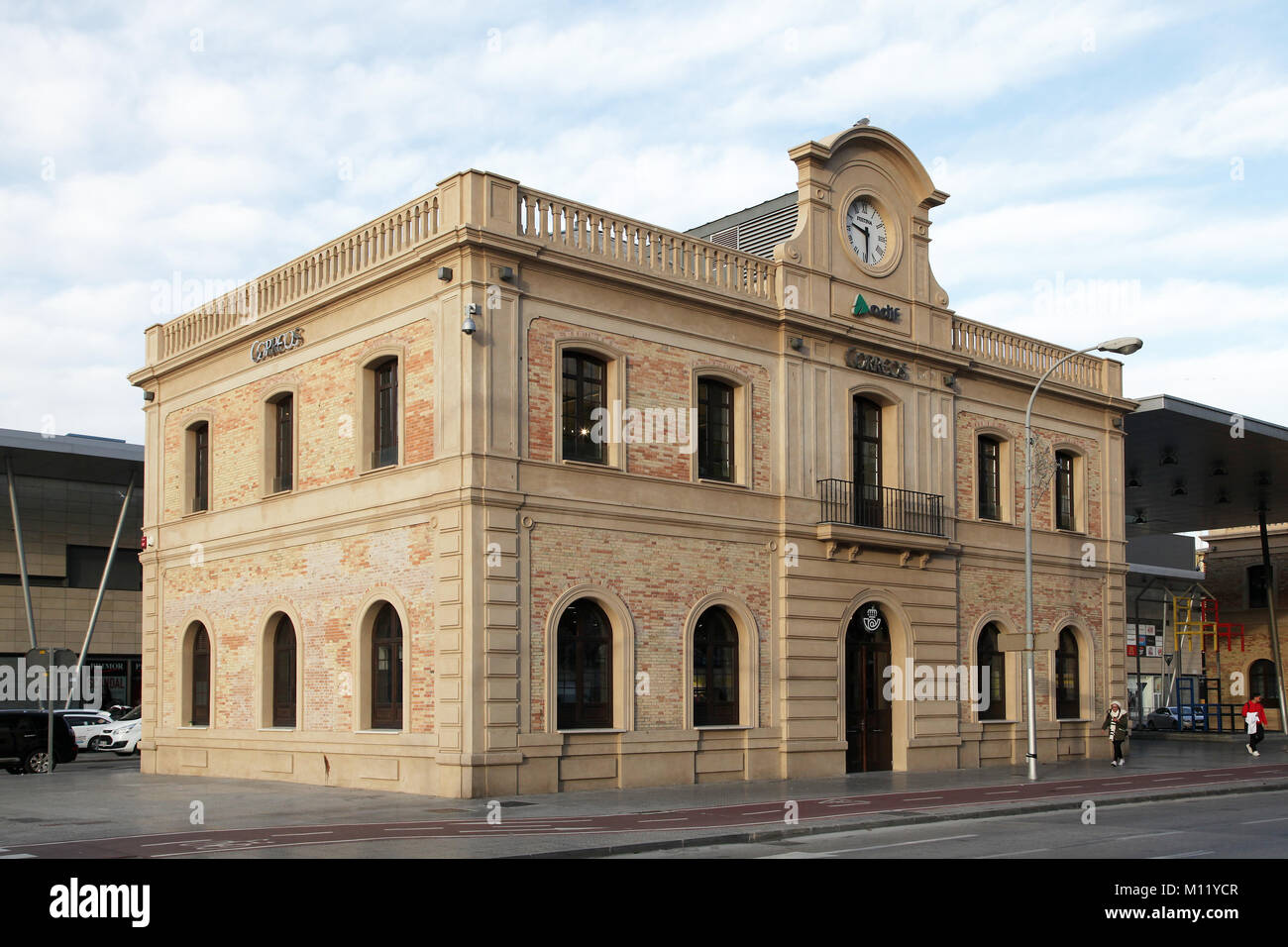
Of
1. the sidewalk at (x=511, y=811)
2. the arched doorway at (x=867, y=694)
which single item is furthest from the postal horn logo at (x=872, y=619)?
the sidewalk at (x=511, y=811)

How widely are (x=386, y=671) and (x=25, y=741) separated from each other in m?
12.4

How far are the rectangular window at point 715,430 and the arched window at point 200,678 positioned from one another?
1206 cm

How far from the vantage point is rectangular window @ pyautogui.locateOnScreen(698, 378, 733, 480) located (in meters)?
26.7

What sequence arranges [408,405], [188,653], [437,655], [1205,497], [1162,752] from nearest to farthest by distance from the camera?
[437,655] < [408,405] < [188,653] < [1162,752] < [1205,497]

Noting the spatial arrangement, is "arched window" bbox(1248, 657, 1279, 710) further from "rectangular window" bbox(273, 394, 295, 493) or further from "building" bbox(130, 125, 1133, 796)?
"rectangular window" bbox(273, 394, 295, 493)

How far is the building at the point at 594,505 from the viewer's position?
918 inches

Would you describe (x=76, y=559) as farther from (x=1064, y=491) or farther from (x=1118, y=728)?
(x=1118, y=728)

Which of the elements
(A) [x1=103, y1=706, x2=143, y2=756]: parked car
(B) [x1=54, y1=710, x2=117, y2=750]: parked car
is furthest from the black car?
(B) [x1=54, y1=710, x2=117, y2=750]: parked car

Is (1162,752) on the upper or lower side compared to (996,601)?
lower

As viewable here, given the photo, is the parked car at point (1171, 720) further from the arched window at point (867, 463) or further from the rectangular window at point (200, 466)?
the rectangular window at point (200, 466)

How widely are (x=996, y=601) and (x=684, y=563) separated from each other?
1020 cm

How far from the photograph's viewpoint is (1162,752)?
125 ft

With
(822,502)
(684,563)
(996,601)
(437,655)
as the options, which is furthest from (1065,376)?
(437,655)
